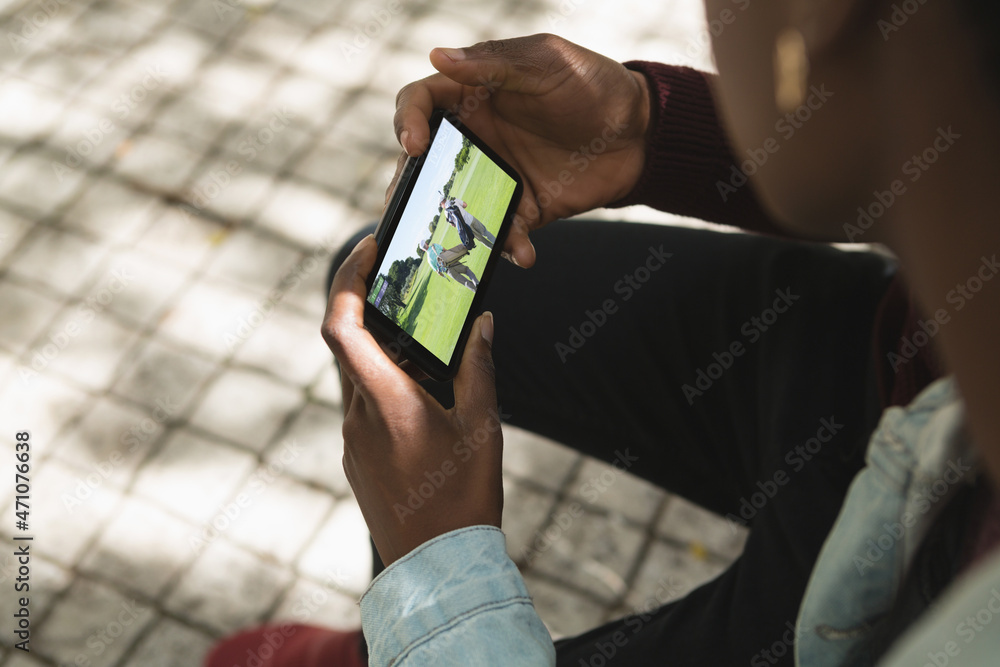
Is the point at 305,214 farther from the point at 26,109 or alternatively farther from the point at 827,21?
the point at 827,21

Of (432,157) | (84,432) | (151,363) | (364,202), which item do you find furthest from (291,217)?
(432,157)

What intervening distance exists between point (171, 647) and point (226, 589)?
0.20 meters

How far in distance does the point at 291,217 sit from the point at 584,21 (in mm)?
1659

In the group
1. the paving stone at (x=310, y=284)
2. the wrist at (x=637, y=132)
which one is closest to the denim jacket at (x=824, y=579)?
the wrist at (x=637, y=132)

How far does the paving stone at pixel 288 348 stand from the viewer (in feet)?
9.02

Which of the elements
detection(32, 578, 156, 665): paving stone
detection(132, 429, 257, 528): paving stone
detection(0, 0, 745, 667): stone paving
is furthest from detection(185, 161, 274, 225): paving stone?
detection(32, 578, 156, 665): paving stone

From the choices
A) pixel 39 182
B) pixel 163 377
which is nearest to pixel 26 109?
pixel 39 182

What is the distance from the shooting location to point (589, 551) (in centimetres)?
246

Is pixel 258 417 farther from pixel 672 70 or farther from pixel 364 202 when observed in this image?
pixel 672 70

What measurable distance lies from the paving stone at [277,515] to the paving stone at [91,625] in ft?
1.06

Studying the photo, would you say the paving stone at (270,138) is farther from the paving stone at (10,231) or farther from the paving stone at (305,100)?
the paving stone at (10,231)

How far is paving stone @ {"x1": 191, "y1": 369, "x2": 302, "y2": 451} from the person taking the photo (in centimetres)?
262

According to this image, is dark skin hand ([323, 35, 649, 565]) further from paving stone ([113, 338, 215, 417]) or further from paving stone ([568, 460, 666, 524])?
paving stone ([113, 338, 215, 417])

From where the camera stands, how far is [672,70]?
69.6 inches
